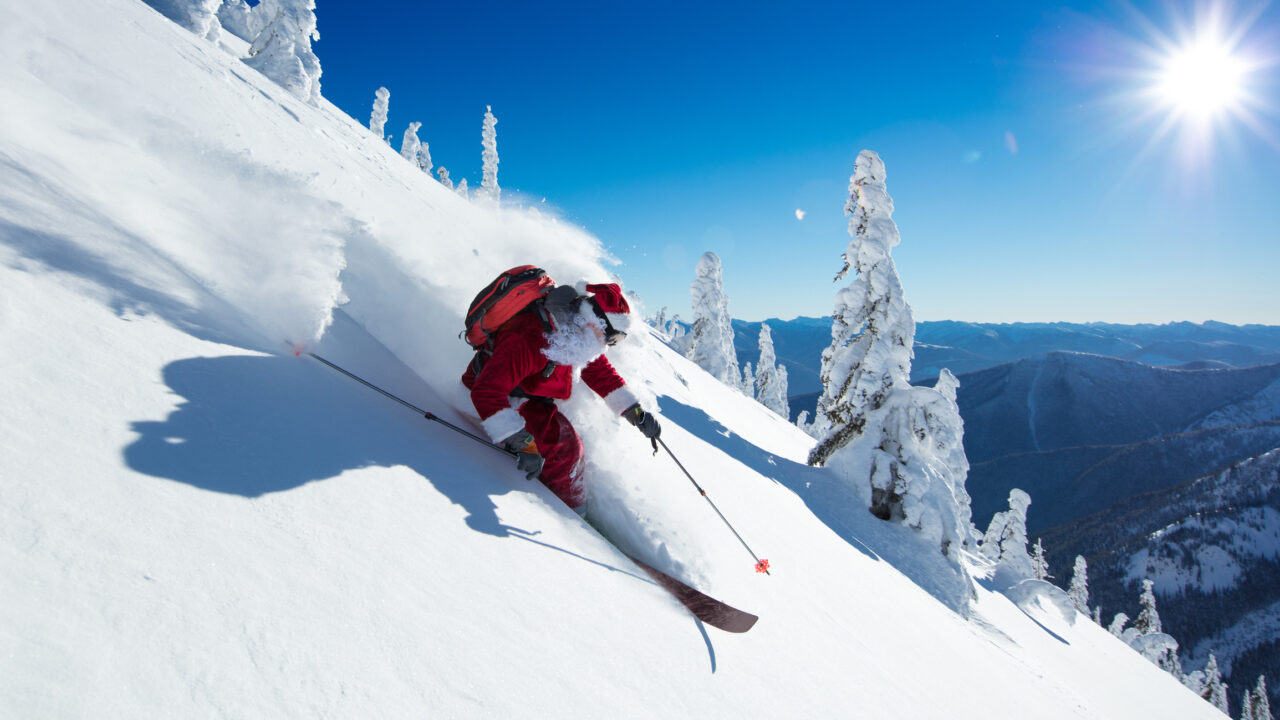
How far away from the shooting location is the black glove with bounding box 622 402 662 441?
436 centimetres

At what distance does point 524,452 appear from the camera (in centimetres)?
347

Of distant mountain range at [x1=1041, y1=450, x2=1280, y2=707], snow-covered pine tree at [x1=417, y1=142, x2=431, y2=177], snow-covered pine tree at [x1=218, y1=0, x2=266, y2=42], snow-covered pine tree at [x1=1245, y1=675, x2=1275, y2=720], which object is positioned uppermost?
snow-covered pine tree at [x1=417, y1=142, x2=431, y2=177]

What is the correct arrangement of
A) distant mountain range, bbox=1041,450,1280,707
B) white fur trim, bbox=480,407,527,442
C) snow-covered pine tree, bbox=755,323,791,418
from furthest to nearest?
distant mountain range, bbox=1041,450,1280,707 < snow-covered pine tree, bbox=755,323,791,418 < white fur trim, bbox=480,407,527,442

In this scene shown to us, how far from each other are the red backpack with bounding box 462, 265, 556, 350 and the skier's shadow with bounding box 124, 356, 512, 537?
2.53ft

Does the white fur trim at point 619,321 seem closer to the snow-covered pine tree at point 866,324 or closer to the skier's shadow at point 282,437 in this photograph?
the skier's shadow at point 282,437

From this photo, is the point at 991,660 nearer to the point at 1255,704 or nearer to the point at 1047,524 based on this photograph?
the point at 1255,704

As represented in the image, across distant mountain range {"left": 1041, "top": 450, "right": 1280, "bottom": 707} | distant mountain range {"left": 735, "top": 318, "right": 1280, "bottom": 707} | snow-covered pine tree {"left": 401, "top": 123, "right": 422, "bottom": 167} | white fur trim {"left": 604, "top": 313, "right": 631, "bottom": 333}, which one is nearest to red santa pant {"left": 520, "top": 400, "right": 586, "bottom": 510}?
white fur trim {"left": 604, "top": 313, "right": 631, "bottom": 333}

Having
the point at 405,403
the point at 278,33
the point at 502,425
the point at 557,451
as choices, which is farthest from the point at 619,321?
the point at 278,33

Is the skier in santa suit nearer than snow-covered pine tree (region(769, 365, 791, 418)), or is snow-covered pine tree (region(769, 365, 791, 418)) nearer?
the skier in santa suit

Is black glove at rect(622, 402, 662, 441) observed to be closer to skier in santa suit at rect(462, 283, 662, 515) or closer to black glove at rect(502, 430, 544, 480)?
skier in santa suit at rect(462, 283, 662, 515)

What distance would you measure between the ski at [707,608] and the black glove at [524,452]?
972 millimetres

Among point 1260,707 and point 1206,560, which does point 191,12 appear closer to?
point 1260,707

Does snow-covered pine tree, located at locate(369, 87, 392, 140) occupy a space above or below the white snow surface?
above

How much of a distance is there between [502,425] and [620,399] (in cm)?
122
